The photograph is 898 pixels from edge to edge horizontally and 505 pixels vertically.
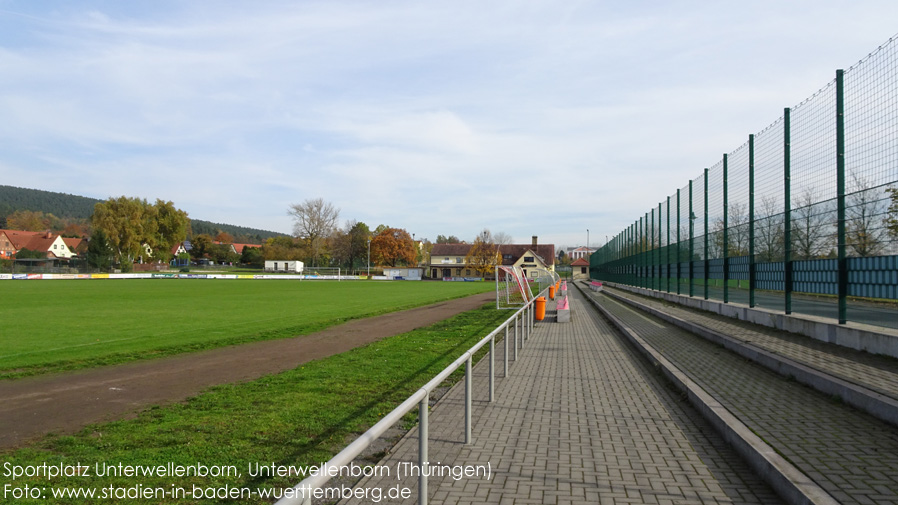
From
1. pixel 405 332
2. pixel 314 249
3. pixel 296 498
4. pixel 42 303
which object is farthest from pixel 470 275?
pixel 296 498

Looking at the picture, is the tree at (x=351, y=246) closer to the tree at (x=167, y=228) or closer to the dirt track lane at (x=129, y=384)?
the tree at (x=167, y=228)

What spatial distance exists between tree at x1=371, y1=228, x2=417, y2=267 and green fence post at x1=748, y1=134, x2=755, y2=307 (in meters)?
101

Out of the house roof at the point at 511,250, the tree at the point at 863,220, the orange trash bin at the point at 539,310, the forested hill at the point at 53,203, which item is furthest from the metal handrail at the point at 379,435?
the forested hill at the point at 53,203

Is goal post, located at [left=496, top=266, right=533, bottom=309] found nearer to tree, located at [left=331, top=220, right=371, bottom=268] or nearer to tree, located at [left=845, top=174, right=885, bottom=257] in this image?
tree, located at [left=845, top=174, right=885, bottom=257]

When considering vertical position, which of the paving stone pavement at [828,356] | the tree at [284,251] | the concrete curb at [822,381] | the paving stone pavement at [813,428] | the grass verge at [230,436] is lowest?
the grass verge at [230,436]

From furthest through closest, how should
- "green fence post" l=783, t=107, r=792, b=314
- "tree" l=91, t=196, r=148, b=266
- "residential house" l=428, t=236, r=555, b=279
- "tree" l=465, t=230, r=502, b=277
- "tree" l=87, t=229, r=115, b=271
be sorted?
"residential house" l=428, t=236, r=555, b=279, "tree" l=465, t=230, r=502, b=277, "tree" l=91, t=196, r=148, b=266, "tree" l=87, t=229, r=115, b=271, "green fence post" l=783, t=107, r=792, b=314

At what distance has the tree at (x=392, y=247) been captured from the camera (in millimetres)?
113125

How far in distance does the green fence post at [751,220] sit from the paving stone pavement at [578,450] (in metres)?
5.89

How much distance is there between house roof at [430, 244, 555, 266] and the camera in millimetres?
109188

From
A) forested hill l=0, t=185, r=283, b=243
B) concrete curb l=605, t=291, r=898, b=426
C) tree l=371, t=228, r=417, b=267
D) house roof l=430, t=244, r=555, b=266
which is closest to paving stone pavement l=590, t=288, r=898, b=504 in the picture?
concrete curb l=605, t=291, r=898, b=426

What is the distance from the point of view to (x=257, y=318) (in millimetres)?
20172

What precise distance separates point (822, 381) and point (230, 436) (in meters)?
6.39

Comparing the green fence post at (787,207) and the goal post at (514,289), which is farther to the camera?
the goal post at (514,289)

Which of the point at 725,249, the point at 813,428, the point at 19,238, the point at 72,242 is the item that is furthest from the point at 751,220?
the point at 72,242
